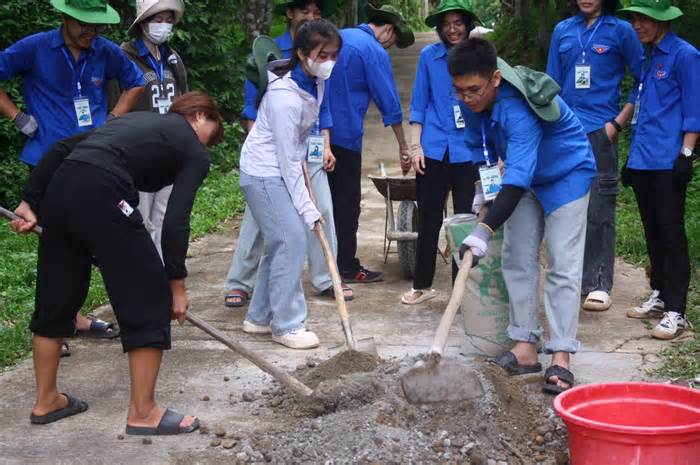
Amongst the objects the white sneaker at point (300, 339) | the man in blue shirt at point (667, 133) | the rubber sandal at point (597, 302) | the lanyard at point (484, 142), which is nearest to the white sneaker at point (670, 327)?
the man in blue shirt at point (667, 133)

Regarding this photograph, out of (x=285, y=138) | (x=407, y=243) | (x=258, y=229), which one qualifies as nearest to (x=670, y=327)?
(x=407, y=243)

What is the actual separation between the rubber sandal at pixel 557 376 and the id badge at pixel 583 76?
215 cm

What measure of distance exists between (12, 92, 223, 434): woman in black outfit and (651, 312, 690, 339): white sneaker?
2.84 m

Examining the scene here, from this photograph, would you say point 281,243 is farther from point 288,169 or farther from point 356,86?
point 356,86

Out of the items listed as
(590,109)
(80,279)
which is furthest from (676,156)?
(80,279)

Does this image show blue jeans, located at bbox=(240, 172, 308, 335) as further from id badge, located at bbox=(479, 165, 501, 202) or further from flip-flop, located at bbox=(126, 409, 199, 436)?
flip-flop, located at bbox=(126, 409, 199, 436)

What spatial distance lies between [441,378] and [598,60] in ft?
9.33

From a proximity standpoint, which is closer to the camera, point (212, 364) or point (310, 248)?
point (212, 364)

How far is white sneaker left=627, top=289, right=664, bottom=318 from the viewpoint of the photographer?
6.53 m

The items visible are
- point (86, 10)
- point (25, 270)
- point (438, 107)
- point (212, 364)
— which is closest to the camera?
point (212, 364)

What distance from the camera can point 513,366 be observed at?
5457mm

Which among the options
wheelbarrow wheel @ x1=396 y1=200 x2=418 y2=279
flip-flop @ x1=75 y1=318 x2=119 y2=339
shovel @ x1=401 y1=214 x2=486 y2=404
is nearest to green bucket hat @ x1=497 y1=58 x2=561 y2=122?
shovel @ x1=401 y1=214 x2=486 y2=404

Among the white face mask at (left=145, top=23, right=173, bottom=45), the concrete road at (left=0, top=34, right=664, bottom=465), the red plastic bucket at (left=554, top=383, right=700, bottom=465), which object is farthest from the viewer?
the white face mask at (left=145, top=23, right=173, bottom=45)

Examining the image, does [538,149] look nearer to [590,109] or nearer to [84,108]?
[590,109]
